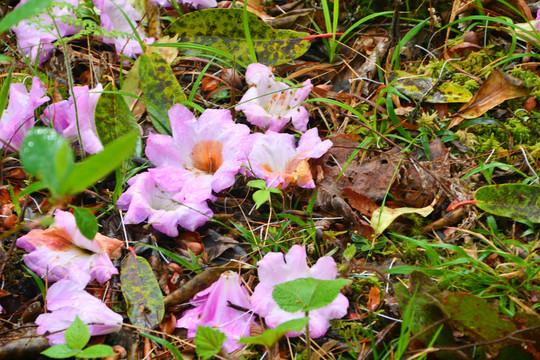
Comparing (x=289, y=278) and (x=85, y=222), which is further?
(x=289, y=278)

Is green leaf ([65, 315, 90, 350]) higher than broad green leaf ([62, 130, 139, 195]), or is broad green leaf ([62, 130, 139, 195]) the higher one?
broad green leaf ([62, 130, 139, 195])

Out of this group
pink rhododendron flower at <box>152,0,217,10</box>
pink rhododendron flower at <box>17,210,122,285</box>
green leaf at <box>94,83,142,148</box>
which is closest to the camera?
pink rhododendron flower at <box>17,210,122,285</box>

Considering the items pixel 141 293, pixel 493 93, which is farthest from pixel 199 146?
pixel 493 93

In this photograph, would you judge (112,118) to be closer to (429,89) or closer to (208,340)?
(208,340)

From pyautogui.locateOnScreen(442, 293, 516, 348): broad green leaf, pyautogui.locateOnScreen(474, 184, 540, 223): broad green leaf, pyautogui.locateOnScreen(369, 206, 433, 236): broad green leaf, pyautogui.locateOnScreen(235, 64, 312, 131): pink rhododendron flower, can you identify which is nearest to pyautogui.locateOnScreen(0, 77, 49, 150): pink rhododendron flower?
pyautogui.locateOnScreen(235, 64, 312, 131): pink rhododendron flower

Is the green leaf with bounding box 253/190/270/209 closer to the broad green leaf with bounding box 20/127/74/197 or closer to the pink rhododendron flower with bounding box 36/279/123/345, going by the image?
the pink rhododendron flower with bounding box 36/279/123/345

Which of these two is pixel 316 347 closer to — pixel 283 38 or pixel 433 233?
pixel 433 233

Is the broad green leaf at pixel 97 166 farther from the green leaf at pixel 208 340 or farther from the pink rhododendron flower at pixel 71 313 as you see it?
the pink rhododendron flower at pixel 71 313

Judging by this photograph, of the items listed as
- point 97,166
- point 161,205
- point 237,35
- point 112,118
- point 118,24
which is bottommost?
point 161,205
